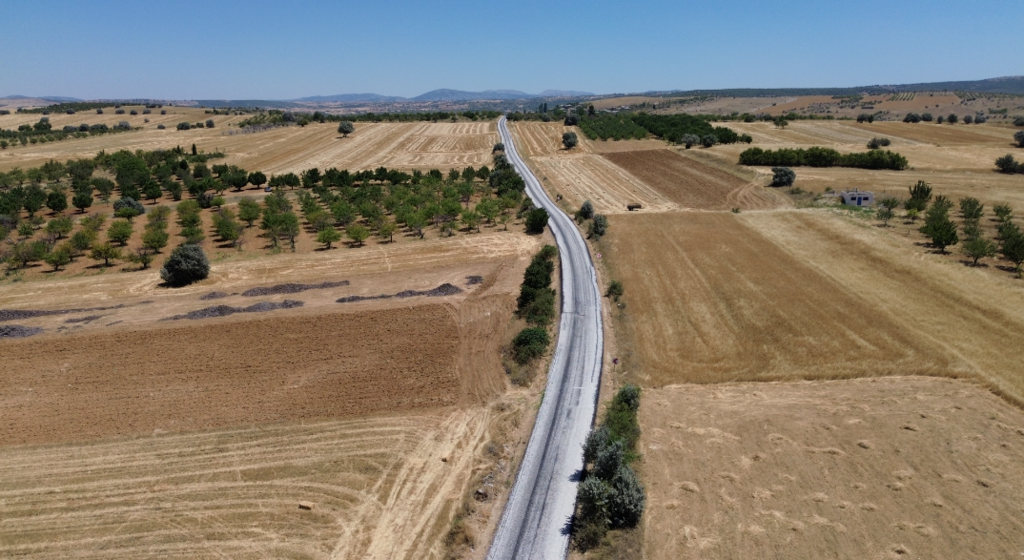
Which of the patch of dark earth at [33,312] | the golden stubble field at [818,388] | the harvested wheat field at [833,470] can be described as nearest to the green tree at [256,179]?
the patch of dark earth at [33,312]

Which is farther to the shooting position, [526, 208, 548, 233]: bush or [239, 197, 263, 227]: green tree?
[239, 197, 263, 227]: green tree

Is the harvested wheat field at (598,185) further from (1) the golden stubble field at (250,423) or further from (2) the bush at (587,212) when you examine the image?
(1) the golden stubble field at (250,423)

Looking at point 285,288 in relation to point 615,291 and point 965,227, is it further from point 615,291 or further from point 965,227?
point 965,227

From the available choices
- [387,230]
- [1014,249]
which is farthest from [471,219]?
[1014,249]

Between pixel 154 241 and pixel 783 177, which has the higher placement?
pixel 783 177

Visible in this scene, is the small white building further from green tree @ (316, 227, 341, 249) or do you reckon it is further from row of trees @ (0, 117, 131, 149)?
row of trees @ (0, 117, 131, 149)

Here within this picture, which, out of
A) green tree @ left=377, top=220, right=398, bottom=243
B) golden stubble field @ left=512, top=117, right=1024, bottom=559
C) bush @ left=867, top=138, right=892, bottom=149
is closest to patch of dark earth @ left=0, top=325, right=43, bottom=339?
green tree @ left=377, top=220, right=398, bottom=243
